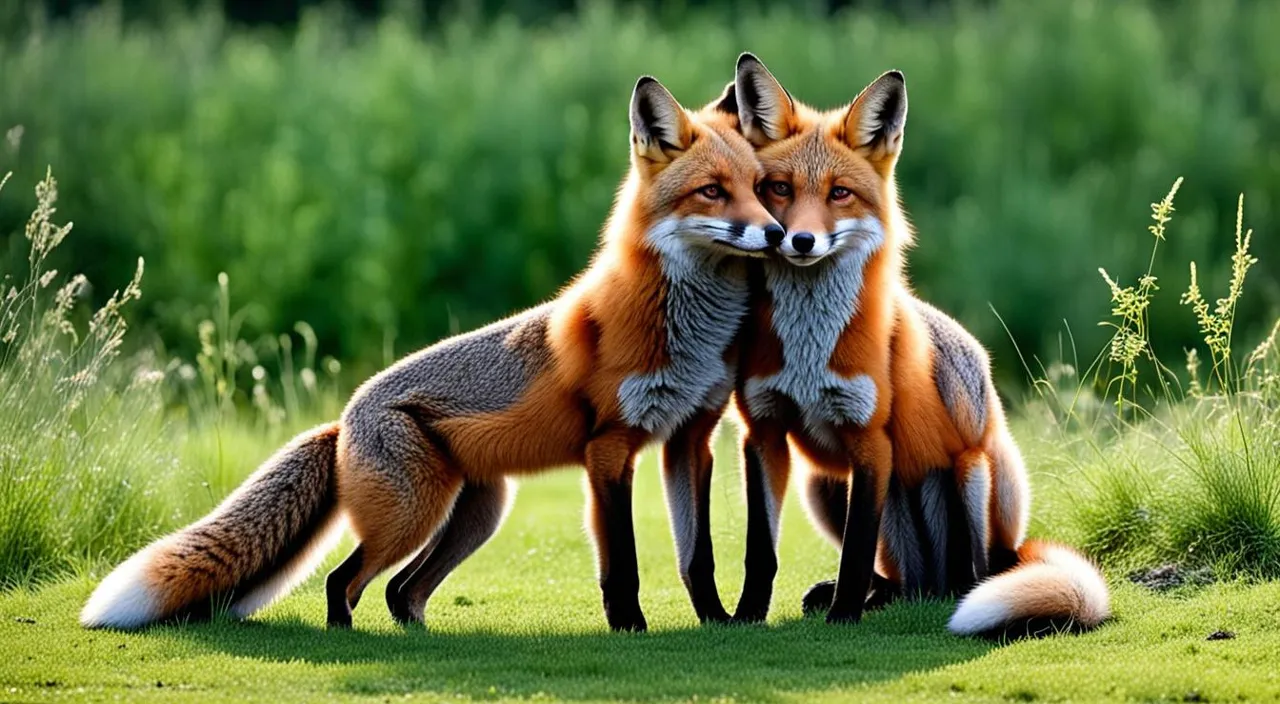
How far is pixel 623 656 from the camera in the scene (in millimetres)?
5520

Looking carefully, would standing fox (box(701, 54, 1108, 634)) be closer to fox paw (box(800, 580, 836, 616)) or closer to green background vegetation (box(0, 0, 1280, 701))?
fox paw (box(800, 580, 836, 616))

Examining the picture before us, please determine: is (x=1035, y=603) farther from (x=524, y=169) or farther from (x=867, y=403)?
(x=524, y=169)

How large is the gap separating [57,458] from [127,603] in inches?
72.0

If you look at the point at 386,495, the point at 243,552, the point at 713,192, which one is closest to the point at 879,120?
the point at 713,192

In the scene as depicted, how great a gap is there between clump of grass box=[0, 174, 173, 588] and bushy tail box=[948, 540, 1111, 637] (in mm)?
3876

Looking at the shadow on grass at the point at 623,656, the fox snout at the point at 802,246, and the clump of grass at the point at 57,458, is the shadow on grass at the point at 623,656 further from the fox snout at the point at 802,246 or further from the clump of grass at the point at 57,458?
the clump of grass at the point at 57,458

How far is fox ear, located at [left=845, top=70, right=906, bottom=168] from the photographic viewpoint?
6.09 metres

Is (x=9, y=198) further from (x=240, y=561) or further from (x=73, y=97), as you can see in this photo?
(x=240, y=561)

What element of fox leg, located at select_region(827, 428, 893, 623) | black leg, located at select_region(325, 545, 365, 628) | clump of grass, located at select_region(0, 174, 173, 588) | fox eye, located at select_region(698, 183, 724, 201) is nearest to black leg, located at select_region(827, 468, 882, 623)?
fox leg, located at select_region(827, 428, 893, 623)

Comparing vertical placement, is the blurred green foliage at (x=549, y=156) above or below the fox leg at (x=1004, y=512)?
above

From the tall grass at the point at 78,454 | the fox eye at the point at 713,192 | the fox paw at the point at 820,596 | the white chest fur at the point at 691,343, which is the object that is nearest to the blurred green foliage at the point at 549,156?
the tall grass at the point at 78,454

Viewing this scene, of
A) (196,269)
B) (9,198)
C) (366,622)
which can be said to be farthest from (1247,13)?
(366,622)

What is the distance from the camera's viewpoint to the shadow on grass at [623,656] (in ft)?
16.7

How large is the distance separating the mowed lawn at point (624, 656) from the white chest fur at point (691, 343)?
84 centimetres
